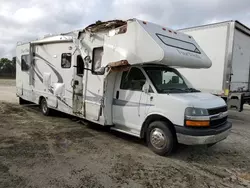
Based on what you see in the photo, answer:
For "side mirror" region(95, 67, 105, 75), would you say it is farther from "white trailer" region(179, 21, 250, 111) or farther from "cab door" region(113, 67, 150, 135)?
"white trailer" region(179, 21, 250, 111)

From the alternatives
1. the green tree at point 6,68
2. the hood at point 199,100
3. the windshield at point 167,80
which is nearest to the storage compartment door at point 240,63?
the windshield at point 167,80

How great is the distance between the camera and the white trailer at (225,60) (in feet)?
27.1

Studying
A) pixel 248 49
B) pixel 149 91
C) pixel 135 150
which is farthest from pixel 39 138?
pixel 248 49

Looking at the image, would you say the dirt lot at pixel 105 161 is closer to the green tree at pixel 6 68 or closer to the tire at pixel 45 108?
the tire at pixel 45 108

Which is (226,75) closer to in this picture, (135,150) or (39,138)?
(135,150)

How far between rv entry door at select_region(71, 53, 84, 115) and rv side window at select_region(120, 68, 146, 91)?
1764mm

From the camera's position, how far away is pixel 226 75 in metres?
8.33

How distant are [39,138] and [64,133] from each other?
0.77 m

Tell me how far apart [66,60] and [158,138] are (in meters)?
4.35

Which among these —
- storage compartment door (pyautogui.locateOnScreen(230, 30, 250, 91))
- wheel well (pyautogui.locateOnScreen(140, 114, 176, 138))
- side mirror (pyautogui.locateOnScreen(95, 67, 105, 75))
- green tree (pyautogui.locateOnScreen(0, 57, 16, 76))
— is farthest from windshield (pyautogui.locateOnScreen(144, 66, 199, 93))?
green tree (pyautogui.locateOnScreen(0, 57, 16, 76))

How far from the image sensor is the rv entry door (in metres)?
7.46

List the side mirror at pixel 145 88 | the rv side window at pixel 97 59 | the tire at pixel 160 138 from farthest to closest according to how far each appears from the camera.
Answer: the rv side window at pixel 97 59 < the side mirror at pixel 145 88 < the tire at pixel 160 138

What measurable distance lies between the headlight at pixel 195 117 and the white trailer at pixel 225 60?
13.0 feet

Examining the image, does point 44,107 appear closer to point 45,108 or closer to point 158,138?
point 45,108
